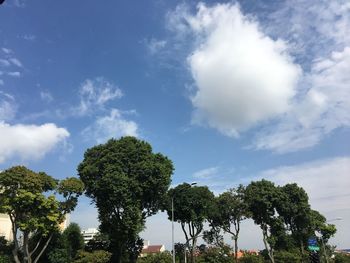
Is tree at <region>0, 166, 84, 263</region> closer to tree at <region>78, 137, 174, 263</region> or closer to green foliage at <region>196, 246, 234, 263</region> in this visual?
tree at <region>78, 137, 174, 263</region>

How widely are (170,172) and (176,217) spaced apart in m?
9.86

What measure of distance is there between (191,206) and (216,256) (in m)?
8.02

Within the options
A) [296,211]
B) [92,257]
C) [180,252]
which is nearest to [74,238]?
[92,257]

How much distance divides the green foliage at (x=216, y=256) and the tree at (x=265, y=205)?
7085 millimetres

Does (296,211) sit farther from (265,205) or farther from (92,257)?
(92,257)

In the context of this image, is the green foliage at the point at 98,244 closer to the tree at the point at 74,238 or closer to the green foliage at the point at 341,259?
the tree at the point at 74,238

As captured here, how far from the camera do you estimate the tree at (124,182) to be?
129 ft

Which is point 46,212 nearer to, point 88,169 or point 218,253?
point 88,169

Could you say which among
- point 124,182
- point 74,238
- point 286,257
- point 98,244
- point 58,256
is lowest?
point 58,256

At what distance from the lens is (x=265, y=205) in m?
55.5

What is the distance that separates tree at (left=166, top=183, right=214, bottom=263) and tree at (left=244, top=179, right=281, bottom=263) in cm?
786

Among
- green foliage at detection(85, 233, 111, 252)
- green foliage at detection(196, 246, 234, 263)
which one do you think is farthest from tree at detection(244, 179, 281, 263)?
green foliage at detection(85, 233, 111, 252)

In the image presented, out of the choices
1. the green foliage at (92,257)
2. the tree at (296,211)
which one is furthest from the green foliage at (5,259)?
the tree at (296,211)

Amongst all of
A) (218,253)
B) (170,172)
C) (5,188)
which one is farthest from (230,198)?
(5,188)
